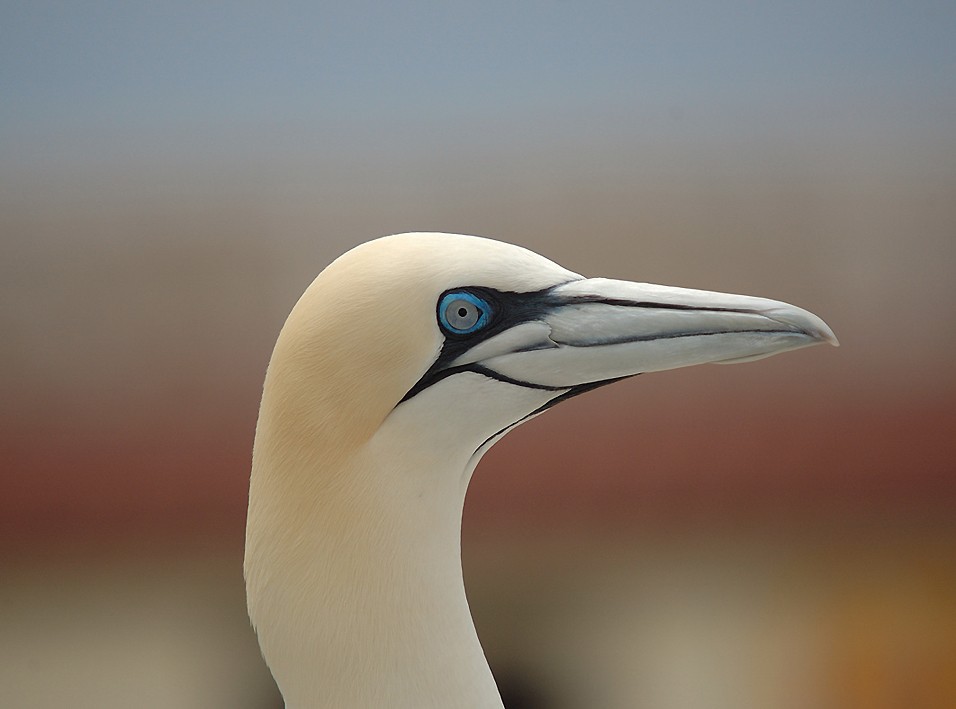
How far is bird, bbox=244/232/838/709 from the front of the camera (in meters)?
1.18

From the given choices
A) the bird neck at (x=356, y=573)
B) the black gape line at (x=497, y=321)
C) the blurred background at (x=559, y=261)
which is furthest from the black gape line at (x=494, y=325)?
the blurred background at (x=559, y=261)

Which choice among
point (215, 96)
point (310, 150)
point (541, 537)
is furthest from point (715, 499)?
point (215, 96)

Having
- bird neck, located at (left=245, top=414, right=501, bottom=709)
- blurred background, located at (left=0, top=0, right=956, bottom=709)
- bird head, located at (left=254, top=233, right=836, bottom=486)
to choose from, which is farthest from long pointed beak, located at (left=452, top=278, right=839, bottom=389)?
blurred background, located at (left=0, top=0, right=956, bottom=709)

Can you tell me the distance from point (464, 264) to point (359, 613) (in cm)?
47

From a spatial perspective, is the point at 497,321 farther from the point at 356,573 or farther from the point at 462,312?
the point at 356,573

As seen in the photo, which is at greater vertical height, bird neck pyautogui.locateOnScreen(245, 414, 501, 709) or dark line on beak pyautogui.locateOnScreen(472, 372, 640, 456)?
dark line on beak pyautogui.locateOnScreen(472, 372, 640, 456)

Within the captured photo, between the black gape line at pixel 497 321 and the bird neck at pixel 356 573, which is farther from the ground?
the black gape line at pixel 497 321

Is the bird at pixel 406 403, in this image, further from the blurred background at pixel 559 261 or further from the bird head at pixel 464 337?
the blurred background at pixel 559 261

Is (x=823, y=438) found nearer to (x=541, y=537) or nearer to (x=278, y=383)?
(x=541, y=537)

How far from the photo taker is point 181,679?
3.16 m

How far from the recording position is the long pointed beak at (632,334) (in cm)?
117

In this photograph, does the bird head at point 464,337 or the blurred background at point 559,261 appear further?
the blurred background at point 559,261

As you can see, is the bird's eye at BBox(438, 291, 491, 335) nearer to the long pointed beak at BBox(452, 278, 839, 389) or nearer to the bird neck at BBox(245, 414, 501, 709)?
the long pointed beak at BBox(452, 278, 839, 389)

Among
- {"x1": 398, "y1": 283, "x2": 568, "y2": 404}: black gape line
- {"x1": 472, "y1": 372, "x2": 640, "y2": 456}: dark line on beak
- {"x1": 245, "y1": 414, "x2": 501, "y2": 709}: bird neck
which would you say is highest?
{"x1": 398, "y1": 283, "x2": 568, "y2": 404}: black gape line
